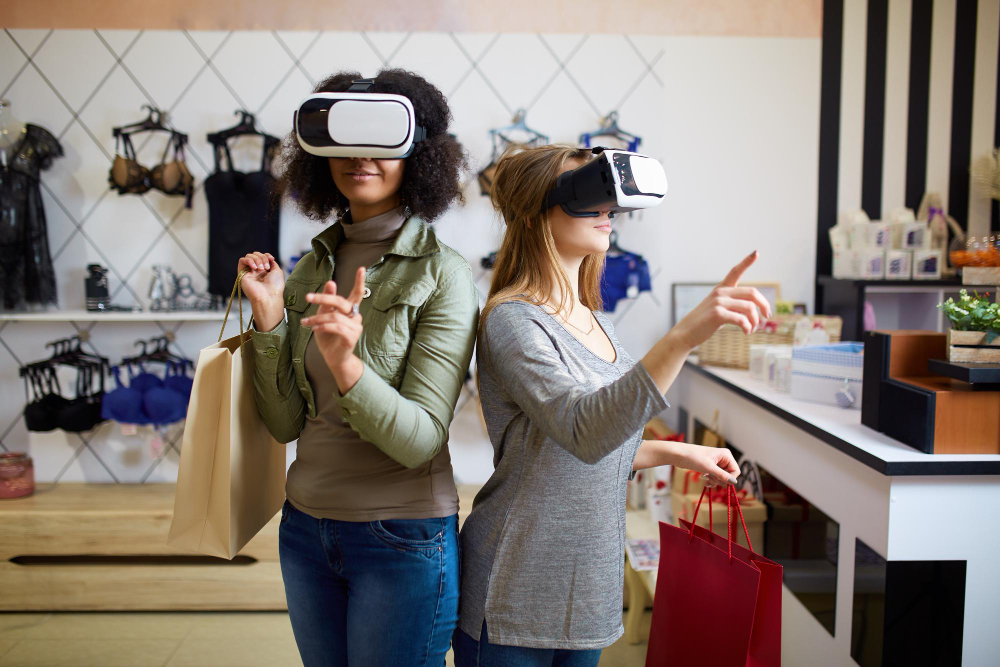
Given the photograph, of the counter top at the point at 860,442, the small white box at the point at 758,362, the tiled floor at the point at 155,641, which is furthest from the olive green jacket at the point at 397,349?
the small white box at the point at 758,362

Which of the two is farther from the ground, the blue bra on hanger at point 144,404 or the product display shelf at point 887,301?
the product display shelf at point 887,301

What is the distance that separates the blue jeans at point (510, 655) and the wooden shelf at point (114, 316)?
1990 mm

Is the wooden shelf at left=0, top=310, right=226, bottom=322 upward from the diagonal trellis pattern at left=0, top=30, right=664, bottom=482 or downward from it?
downward

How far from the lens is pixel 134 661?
2.29 metres

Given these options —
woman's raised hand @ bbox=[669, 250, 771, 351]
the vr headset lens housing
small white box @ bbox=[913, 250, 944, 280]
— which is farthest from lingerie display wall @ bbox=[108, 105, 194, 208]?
small white box @ bbox=[913, 250, 944, 280]

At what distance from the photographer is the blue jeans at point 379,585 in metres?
1.05

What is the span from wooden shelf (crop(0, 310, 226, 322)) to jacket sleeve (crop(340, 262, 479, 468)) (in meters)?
1.93

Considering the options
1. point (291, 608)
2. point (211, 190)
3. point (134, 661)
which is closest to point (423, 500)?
point (291, 608)

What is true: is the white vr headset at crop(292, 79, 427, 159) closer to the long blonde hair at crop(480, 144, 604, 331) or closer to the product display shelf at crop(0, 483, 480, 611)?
the long blonde hair at crop(480, 144, 604, 331)

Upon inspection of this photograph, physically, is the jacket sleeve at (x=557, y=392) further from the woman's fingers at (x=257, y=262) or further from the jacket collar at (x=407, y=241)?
the woman's fingers at (x=257, y=262)

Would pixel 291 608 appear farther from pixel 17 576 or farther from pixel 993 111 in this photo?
pixel 993 111

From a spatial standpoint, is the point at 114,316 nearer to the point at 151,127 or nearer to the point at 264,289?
the point at 151,127

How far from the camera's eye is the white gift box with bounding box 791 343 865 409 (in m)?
1.99

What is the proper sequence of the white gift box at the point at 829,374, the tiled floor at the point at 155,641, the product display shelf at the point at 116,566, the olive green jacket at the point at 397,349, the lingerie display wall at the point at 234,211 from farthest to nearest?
the lingerie display wall at the point at 234,211, the product display shelf at the point at 116,566, the tiled floor at the point at 155,641, the white gift box at the point at 829,374, the olive green jacket at the point at 397,349
